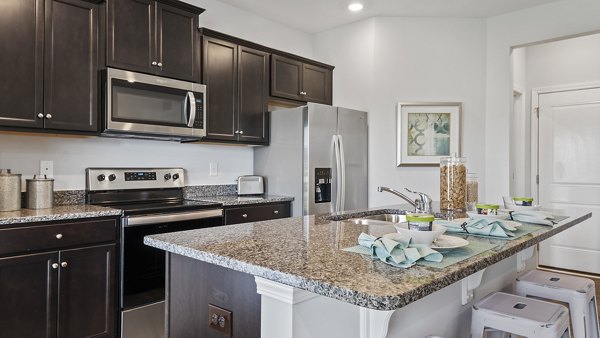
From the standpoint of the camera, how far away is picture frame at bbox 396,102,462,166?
396 centimetres

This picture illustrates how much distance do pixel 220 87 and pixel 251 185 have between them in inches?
36.6

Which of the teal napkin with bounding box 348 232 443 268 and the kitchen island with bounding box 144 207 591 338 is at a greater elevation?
the teal napkin with bounding box 348 232 443 268

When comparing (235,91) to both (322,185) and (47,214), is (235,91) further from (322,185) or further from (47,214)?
(47,214)

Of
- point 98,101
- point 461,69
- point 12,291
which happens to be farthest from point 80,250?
point 461,69

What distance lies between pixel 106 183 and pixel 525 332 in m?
2.63

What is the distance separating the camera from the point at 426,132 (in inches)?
157

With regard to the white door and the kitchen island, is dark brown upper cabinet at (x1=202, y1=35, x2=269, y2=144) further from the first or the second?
the white door

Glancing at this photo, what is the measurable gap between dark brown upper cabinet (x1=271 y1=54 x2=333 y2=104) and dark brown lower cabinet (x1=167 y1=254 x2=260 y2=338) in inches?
99.9

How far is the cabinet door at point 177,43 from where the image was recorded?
280 cm

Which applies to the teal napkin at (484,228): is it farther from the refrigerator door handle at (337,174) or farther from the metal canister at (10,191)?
the metal canister at (10,191)

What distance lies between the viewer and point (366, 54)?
4086 millimetres

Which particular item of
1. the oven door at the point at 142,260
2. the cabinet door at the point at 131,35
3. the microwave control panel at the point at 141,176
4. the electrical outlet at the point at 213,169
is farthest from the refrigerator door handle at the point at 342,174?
the cabinet door at the point at 131,35

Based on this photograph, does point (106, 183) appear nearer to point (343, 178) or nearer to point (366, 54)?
point (343, 178)

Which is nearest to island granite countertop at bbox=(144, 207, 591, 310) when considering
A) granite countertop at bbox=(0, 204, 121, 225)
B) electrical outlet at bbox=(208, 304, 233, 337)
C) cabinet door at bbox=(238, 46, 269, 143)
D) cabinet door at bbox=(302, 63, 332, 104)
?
electrical outlet at bbox=(208, 304, 233, 337)
